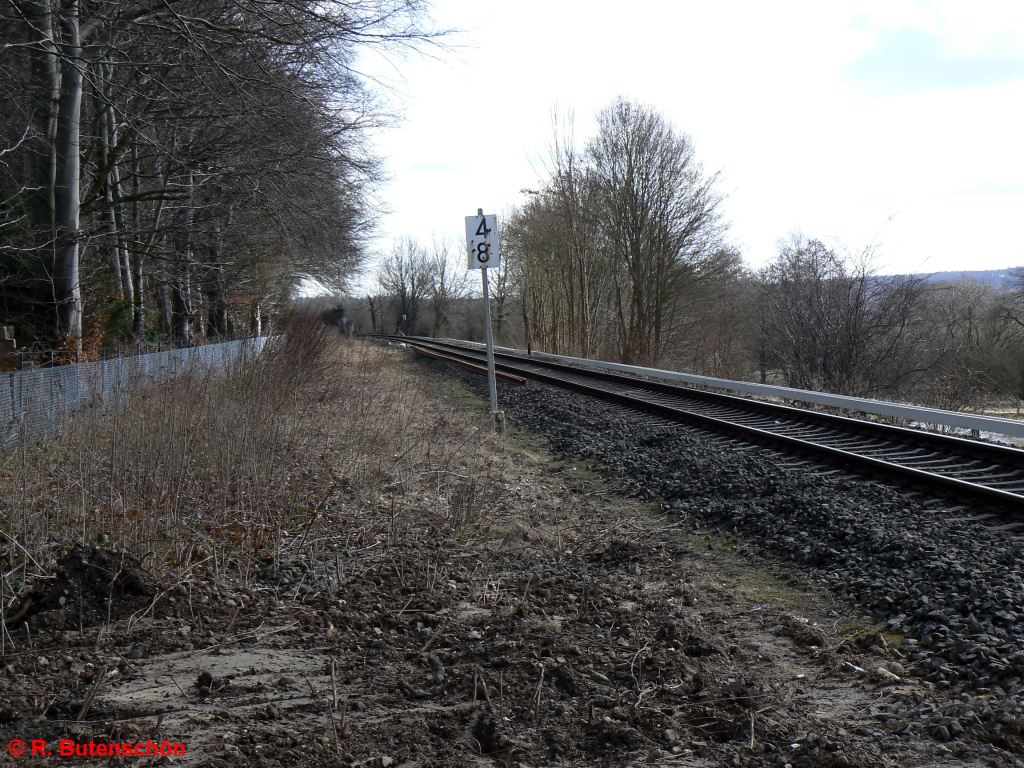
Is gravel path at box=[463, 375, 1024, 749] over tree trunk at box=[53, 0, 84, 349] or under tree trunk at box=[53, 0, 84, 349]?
under

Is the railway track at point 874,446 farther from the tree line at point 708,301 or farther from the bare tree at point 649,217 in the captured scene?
the bare tree at point 649,217

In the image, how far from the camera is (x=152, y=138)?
40.8 ft

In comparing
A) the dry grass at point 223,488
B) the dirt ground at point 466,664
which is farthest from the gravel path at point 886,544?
the dry grass at point 223,488

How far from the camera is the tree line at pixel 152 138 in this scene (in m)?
9.90

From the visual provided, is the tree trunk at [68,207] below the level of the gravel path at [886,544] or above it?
above

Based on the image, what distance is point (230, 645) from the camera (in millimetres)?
3920

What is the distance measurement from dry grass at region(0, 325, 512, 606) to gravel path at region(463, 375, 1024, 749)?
209 centimetres

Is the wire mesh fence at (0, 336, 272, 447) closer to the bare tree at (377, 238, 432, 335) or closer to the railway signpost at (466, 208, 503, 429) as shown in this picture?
the railway signpost at (466, 208, 503, 429)

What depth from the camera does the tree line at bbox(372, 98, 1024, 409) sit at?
61.4ft

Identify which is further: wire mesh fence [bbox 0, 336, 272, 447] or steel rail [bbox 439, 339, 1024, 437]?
steel rail [bbox 439, 339, 1024, 437]

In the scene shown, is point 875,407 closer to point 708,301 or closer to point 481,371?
point 481,371

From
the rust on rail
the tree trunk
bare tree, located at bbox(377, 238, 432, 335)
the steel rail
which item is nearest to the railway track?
the steel rail

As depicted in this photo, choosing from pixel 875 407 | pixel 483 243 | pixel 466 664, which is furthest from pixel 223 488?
pixel 875 407

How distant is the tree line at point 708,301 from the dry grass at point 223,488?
40.7 feet
